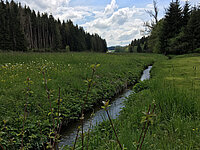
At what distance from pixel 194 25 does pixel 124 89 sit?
29309 mm

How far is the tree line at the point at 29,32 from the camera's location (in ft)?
117

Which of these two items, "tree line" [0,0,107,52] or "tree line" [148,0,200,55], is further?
"tree line" [0,0,107,52]

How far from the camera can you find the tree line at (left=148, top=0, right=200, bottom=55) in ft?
101

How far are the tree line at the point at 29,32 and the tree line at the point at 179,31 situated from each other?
24.8 meters

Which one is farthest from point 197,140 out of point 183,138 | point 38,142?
point 38,142

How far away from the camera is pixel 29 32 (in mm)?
50031

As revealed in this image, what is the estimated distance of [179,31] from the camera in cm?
3397

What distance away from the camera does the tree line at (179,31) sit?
30.8m

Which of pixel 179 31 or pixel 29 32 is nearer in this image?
pixel 179 31

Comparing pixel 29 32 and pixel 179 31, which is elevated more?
pixel 29 32

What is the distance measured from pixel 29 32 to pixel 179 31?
45.1 meters

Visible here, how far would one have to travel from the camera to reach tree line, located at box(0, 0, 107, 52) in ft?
117

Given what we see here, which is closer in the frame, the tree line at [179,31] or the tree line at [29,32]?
the tree line at [179,31]

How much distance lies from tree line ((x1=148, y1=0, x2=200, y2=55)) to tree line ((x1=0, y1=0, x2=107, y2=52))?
81.4 feet
